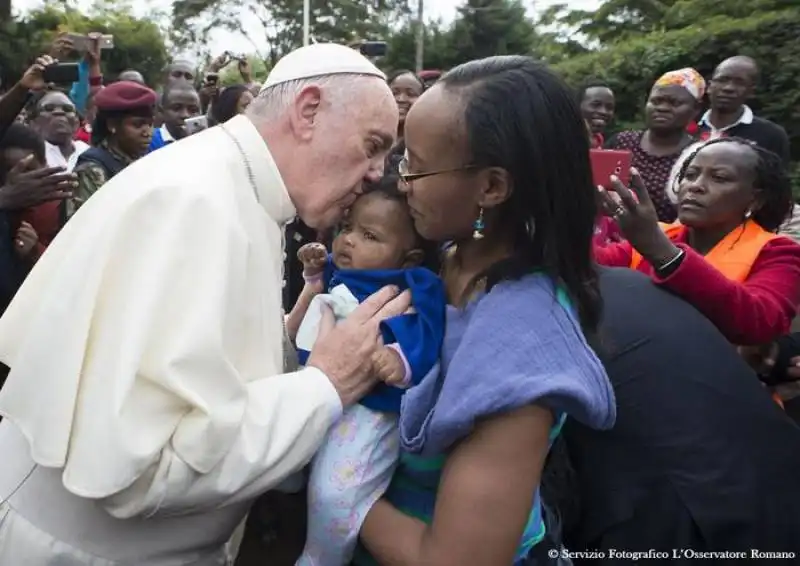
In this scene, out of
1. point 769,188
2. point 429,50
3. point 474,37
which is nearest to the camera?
point 769,188

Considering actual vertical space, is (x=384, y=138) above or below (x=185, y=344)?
above

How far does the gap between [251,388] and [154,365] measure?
0.22 metres

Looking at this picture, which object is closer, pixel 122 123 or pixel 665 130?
pixel 122 123

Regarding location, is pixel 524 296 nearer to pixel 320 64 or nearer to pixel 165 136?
pixel 320 64

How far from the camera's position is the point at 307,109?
1.84 meters

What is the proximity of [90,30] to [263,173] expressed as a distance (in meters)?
36.8

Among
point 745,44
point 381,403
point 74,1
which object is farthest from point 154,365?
point 74,1

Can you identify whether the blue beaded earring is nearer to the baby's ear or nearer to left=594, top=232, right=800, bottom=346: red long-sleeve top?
the baby's ear

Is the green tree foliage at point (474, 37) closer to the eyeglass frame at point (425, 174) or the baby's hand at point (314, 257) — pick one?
the baby's hand at point (314, 257)

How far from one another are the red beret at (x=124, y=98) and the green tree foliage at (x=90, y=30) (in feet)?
72.5

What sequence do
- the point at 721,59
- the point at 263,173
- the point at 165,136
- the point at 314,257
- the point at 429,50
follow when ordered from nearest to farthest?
1. the point at 263,173
2. the point at 314,257
3. the point at 165,136
4. the point at 721,59
5. the point at 429,50

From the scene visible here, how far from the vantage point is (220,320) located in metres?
1.57

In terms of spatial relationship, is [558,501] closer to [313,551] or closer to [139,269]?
[313,551]

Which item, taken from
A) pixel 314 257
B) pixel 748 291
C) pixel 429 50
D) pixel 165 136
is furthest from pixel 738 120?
pixel 429 50
